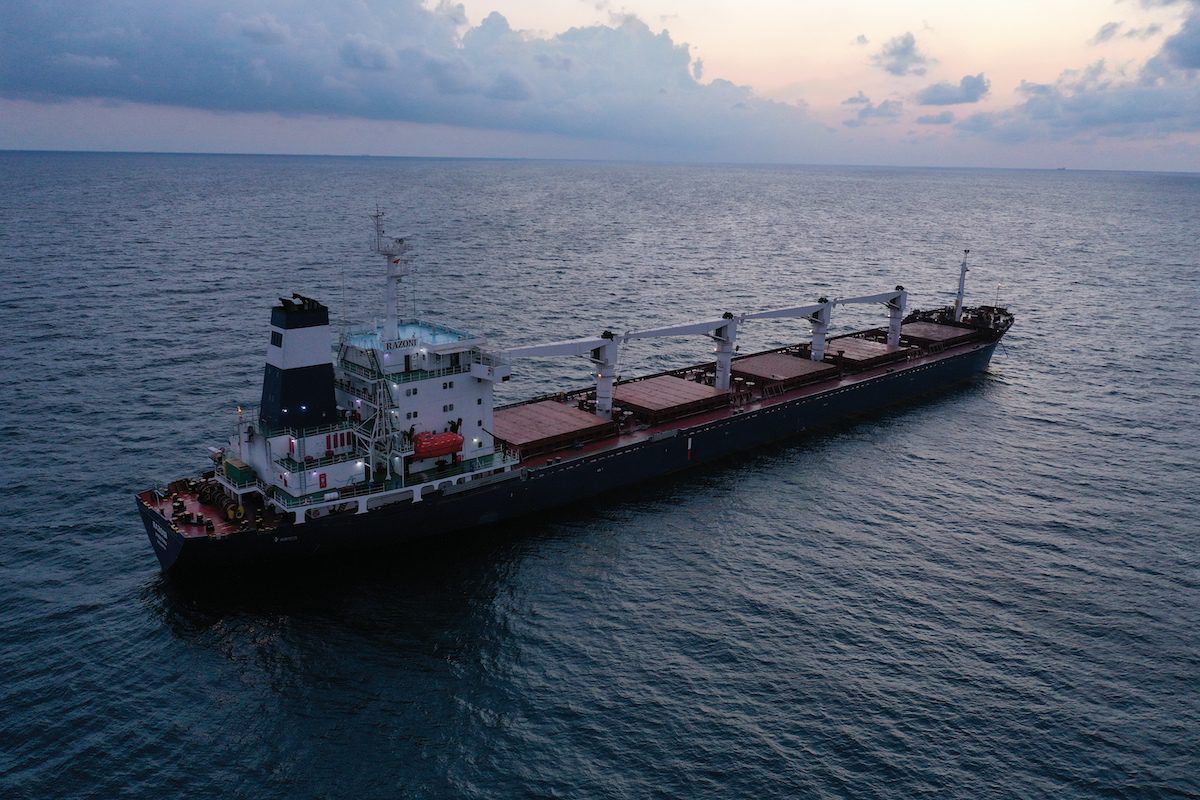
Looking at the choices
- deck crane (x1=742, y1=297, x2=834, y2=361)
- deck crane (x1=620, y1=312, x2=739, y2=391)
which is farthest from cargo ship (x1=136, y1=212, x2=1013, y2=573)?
deck crane (x1=742, y1=297, x2=834, y2=361)

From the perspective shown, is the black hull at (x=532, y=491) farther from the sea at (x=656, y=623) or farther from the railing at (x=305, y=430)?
the railing at (x=305, y=430)

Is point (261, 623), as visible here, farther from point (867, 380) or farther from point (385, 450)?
point (867, 380)

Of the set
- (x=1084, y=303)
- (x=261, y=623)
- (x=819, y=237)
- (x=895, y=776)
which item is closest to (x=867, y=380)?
(x=895, y=776)

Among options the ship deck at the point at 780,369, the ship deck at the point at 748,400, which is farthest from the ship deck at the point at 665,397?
the ship deck at the point at 780,369

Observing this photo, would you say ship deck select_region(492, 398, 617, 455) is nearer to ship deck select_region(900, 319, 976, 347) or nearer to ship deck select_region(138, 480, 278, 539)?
ship deck select_region(138, 480, 278, 539)

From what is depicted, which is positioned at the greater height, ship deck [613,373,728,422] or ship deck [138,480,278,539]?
ship deck [613,373,728,422]

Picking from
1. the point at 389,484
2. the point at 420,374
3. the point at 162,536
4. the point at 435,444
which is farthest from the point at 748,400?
the point at 162,536

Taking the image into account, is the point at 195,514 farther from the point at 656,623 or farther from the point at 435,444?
the point at 656,623
